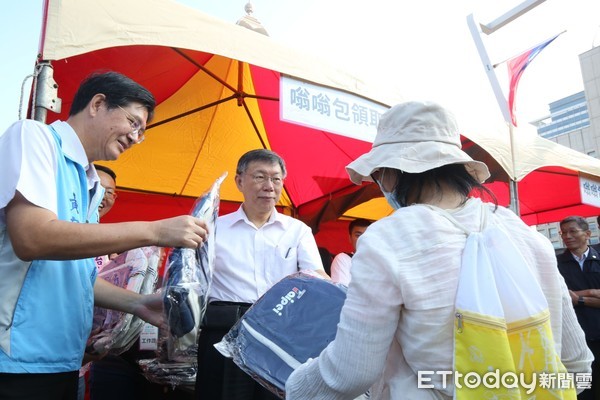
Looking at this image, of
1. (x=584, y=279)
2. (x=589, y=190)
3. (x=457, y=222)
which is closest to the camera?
(x=457, y=222)

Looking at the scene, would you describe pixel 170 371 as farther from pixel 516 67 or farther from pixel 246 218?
pixel 516 67

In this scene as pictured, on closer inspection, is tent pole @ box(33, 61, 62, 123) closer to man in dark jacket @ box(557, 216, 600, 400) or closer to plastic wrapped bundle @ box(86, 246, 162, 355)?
plastic wrapped bundle @ box(86, 246, 162, 355)

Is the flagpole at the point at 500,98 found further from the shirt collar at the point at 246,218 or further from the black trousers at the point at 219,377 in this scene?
the black trousers at the point at 219,377

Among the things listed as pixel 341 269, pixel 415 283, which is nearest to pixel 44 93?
pixel 415 283

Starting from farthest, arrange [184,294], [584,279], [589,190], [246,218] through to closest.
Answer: [589,190], [584,279], [246,218], [184,294]

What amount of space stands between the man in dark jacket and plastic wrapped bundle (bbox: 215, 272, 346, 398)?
3.60m

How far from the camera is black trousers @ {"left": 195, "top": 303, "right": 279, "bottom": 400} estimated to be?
190cm

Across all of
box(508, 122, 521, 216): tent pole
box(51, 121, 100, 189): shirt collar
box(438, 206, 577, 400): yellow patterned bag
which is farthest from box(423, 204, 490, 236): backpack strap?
box(508, 122, 521, 216): tent pole

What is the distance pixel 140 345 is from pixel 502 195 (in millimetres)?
4950

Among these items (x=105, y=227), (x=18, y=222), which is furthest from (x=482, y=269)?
(x=18, y=222)

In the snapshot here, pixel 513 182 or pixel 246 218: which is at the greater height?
pixel 513 182

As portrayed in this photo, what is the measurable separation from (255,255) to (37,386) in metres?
1.21

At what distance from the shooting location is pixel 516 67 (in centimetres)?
392

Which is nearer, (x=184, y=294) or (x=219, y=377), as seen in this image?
(x=184, y=294)
